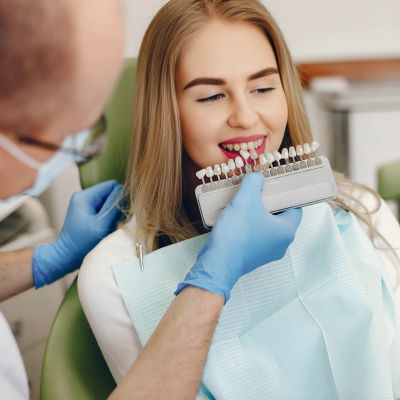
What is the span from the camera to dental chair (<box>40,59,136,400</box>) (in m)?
0.95

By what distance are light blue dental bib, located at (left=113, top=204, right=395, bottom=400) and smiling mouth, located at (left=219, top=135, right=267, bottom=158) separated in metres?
0.16

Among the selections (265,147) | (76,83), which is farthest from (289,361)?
(76,83)

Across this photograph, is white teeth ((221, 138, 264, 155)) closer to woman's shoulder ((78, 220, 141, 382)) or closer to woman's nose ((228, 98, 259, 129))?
woman's nose ((228, 98, 259, 129))

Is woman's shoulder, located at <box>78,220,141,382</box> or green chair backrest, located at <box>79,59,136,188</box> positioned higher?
green chair backrest, located at <box>79,59,136,188</box>

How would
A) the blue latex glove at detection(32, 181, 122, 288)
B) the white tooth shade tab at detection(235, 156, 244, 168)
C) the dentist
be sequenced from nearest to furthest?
1. the dentist
2. the white tooth shade tab at detection(235, 156, 244, 168)
3. the blue latex glove at detection(32, 181, 122, 288)

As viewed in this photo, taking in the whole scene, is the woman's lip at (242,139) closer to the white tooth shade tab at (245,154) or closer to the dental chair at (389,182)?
the white tooth shade tab at (245,154)

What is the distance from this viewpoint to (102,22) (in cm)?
52

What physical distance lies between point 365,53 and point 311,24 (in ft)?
0.76

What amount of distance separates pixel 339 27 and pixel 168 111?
1.35 m

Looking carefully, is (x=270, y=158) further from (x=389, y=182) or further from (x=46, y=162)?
(x=389, y=182)

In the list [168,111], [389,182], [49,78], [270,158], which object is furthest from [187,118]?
[389,182]

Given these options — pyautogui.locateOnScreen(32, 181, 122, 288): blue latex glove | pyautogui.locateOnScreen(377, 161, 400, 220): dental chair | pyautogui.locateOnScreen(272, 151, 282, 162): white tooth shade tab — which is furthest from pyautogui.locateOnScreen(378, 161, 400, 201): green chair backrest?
pyautogui.locateOnScreen(32, 181, 122, 288): blue latex glove

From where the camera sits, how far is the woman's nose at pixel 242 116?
940 mm

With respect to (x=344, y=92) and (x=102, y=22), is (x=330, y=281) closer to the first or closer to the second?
(x=102, y=22)
